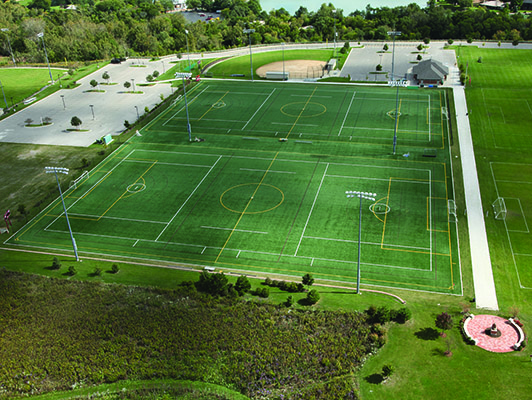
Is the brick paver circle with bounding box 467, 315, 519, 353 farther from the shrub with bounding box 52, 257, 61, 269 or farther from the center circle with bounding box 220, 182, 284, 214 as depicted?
the shrub with bounding box 52, 257, 61, 269

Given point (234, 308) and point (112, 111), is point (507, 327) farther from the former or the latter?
point (112, 111)

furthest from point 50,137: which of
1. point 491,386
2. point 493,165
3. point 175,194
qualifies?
point 491,386

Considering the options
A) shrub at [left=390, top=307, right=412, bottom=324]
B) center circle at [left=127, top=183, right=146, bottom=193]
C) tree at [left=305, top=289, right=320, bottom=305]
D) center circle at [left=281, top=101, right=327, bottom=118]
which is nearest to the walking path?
shrub at [left=390, top=307, right=412, bottom=324]

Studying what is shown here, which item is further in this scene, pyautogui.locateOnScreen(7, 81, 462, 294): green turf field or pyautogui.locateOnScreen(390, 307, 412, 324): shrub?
pyautogui.locateOnScreen(7, 81, 462, 294): green turf field

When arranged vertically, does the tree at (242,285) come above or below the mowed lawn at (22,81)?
below

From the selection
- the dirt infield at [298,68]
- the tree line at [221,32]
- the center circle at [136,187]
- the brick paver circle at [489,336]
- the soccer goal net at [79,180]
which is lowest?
the brick paver circle at [489,336]

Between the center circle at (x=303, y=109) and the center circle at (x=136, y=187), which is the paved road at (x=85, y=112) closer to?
the center circle at (x=136, y=187)

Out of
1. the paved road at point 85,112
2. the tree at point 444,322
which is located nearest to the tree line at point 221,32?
the paved road at point 85,112
